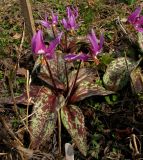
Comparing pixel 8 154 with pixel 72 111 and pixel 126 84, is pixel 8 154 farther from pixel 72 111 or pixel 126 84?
pixel 126 84

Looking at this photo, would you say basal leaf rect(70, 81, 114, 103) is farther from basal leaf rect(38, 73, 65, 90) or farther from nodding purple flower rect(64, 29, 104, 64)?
nodding purple flower rect(64, 29, 104, 64)

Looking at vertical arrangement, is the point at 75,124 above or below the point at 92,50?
below

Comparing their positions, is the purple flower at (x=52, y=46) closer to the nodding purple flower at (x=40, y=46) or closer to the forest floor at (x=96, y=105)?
the nodding purple flower at (x=40, y=46)

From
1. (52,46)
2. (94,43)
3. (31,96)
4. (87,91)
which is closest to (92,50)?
(94,43)

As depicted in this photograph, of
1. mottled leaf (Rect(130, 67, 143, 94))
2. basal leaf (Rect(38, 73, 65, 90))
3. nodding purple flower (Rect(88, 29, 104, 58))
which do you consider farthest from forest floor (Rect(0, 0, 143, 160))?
nodding purple flower (Rect(88, 29, 104, 58))

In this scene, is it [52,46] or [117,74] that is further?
[117,74]

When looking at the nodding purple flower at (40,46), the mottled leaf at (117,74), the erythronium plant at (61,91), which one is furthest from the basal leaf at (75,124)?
the nodding purple flower at (40,46)

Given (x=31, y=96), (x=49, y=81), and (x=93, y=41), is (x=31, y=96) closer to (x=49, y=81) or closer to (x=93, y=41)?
(x=49, y=81)
